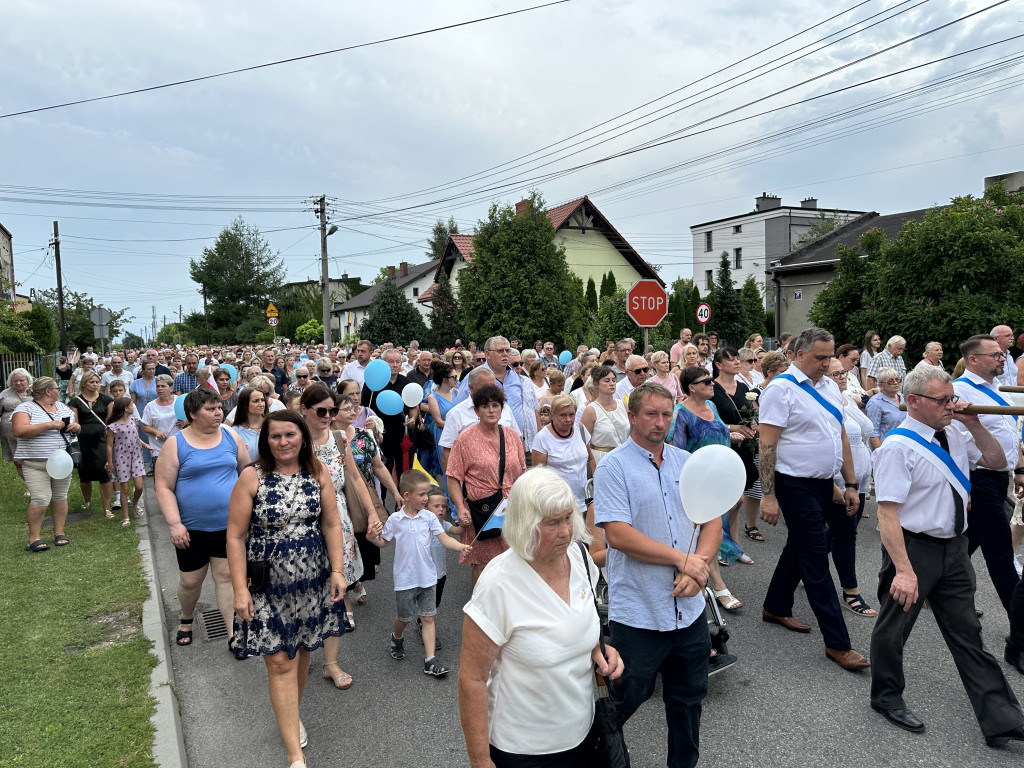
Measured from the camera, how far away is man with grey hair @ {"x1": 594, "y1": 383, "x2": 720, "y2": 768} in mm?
2994

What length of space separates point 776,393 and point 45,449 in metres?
7.30

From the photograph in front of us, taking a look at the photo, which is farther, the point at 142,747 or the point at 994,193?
the point at 994,193

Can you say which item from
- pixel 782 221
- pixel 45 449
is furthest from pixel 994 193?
pixel 782 221

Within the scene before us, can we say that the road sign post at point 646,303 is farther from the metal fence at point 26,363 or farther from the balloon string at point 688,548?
the metal fence at point 26,363

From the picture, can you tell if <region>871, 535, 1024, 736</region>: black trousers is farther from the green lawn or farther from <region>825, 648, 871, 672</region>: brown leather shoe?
the green lawn

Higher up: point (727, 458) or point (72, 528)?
point (727, 458)

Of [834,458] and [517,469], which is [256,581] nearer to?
[517,469]

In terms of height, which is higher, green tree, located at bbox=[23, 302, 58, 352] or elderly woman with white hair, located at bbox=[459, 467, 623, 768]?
green tree, located at bbox=[23, 302, 58, 352]

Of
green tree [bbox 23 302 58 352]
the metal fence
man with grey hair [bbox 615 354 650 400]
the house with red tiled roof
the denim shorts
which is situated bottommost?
the denim shorts

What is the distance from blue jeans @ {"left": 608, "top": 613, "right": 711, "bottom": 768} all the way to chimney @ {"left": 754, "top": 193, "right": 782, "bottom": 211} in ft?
200

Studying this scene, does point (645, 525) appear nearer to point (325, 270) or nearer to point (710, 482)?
point (710, 482)

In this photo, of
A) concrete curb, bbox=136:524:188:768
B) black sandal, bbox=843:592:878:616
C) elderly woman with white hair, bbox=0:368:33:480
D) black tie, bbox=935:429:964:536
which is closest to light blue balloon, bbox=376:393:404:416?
concrete curb, bbox=136:524:188:768

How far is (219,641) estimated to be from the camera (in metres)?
5.24

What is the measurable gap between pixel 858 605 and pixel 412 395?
5.07 meters
